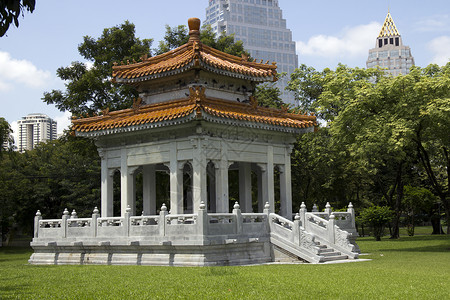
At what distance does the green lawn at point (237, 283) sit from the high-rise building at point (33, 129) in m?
101

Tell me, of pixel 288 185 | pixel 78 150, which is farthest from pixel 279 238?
pixel 78 150

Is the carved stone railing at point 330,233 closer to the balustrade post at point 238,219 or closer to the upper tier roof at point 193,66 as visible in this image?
the balustrade post at point 238,219

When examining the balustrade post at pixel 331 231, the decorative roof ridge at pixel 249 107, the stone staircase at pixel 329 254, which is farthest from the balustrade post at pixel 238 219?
the decorative roof ridge at pixel 249 107

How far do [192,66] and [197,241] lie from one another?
7.64 metres

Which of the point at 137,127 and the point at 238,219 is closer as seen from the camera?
the point at 238,219

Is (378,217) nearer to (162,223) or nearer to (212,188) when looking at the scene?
(212,188)

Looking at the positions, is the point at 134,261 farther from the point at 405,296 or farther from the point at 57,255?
the point at 405,296

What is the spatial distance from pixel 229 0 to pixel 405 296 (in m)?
177

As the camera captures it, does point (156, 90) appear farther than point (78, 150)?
No

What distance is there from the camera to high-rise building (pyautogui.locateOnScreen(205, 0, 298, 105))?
180250 mm

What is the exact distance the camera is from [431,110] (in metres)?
27.8

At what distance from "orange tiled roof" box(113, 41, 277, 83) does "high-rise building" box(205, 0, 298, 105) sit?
498ft

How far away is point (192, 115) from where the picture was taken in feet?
73.8

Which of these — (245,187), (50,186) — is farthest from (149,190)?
(50,186)
